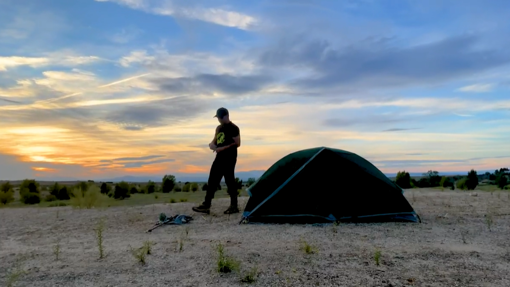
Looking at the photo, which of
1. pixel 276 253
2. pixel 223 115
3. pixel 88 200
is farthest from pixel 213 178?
pixel 88 200

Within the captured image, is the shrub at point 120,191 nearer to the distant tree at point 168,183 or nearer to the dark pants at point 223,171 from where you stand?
the distant tree at point 168,183

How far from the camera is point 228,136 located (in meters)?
10.0

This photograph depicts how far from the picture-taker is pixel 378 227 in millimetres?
7855

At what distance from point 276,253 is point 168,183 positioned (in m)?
18.5

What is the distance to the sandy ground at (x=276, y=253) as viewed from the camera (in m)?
4.85

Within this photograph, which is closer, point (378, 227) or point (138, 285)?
point (138, 285)

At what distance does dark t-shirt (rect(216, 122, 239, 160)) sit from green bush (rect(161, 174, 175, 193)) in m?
14.1

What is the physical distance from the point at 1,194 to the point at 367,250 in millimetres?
16428

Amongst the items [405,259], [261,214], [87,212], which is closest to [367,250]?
[405,259]

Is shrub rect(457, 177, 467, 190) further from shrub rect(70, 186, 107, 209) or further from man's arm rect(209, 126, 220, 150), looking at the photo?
shrub rect(70, 186, 107, 209)

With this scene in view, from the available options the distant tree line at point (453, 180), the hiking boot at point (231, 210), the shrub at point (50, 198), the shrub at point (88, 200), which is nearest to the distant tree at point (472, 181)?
the distant tree line at point (453, 180)

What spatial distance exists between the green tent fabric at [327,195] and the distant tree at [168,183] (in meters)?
15.3

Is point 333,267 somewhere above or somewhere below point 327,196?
below

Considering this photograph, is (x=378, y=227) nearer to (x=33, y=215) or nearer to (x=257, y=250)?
(x=257, y=250)
